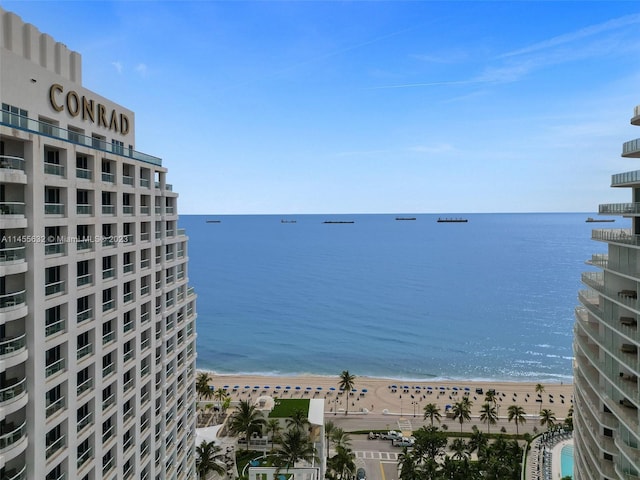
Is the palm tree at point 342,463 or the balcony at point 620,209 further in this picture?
the palm tree at point 342,463

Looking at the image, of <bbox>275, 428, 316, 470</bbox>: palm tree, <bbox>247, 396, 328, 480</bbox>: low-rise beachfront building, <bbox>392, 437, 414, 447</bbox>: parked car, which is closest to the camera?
<bbox>247, 396, 328, 480</bbox>: low-rise beachfront building

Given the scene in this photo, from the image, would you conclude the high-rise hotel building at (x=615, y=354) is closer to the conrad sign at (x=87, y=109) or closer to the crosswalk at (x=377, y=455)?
the crosswalk at (x=377, y=455)

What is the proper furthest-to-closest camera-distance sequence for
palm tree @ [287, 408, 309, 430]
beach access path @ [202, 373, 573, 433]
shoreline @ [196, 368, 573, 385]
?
shoreline @ [196, 368, 573, 385] → beach access path @ [202, 373, 573, 433] → palm tree @ [287, 408, 309, 430]

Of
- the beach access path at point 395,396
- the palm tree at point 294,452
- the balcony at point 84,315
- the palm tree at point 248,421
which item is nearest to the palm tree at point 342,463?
the palm tree at point 294,452

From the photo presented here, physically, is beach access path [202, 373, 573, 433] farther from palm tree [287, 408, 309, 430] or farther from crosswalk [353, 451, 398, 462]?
palm tree [287, 408, 309, 430]

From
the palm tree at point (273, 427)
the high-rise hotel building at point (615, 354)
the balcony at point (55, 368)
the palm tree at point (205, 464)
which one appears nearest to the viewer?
the balcony at point (55, 368)

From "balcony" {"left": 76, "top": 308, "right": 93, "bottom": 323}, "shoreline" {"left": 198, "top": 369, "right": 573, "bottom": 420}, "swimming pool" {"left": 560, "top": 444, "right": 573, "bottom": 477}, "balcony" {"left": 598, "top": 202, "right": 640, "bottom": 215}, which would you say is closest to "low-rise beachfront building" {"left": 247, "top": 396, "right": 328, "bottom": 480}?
"balcony" {"left": 76, "top": 308, "right": 93, "bottom": 323}
